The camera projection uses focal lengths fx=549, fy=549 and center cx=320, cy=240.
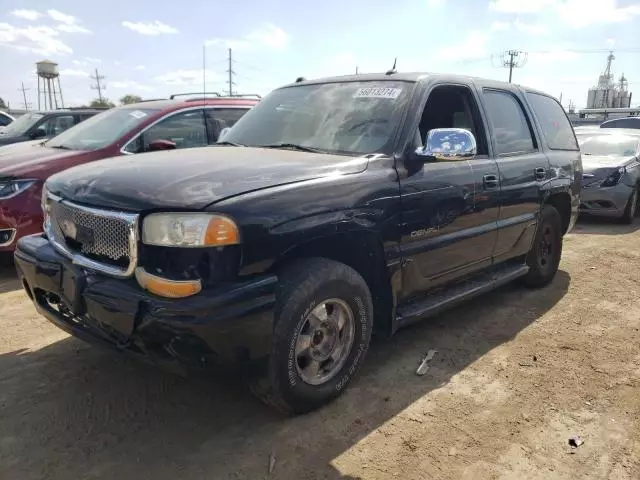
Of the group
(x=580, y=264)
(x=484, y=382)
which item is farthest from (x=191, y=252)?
(x=580, y=264)

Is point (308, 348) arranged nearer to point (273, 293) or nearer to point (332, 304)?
point (332, 304)

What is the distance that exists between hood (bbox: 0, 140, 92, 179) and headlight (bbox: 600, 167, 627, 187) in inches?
293

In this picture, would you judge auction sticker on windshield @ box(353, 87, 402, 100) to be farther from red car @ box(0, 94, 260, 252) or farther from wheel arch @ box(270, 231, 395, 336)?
red car @ box(0, 94, 260, 252)

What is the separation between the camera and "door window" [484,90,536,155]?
4.22m

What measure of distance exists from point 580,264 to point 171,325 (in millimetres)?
5188

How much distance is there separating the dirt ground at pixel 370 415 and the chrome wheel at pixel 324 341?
22 centimetres

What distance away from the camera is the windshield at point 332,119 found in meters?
3.41

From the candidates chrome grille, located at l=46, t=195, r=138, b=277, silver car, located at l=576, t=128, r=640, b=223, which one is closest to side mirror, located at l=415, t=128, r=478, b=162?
chrome grille, located at l=46, t=195, r=138, b=277

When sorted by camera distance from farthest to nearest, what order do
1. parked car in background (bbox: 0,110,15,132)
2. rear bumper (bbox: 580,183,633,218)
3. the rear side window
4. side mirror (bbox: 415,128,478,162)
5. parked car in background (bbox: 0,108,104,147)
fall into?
parked car in background (bbox: 0,110,15,132)
parked car in background (bbox: 0,108,104,147)
rear bumper (bbox: 580,183,633,218)
the rear side window
side mirror (bbox: 415,128,478,162)

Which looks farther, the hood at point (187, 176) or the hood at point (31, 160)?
the hood at point (31, 160)

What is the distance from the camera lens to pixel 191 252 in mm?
2416

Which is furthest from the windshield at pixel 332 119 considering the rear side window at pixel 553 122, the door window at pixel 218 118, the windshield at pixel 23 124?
the windshield at pixel 23 124

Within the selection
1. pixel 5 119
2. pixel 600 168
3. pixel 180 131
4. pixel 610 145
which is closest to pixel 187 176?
pixel 180 131

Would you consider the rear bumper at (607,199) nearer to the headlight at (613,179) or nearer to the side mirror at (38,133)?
the headlight at (613,179)
